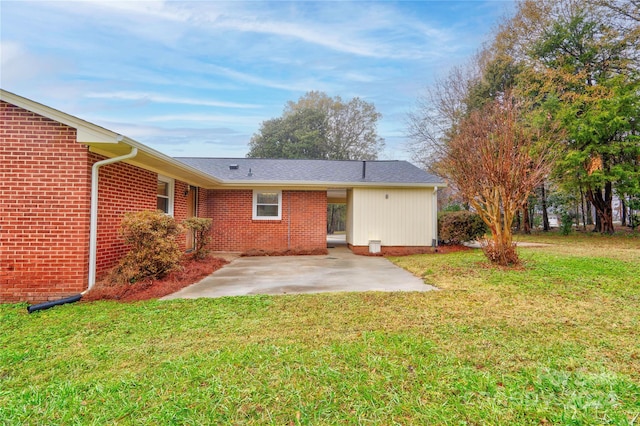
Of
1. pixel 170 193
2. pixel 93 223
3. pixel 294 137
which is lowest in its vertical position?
pixel 93 223

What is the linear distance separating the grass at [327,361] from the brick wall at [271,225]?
6700mm

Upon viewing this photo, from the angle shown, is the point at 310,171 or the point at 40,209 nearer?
the point at 40,209

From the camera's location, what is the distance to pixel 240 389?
7.84 ft

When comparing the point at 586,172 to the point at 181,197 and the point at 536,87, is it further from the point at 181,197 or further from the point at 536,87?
the point at 181,197

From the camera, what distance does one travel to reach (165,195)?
353 inches

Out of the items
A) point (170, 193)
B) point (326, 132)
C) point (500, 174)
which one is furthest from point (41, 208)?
point (326, 132)

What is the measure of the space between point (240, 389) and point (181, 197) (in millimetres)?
8441

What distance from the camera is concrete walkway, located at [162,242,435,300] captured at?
223 inches

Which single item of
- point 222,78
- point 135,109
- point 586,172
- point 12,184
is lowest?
point 12,184

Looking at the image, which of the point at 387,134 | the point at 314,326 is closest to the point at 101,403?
the point at 314,326

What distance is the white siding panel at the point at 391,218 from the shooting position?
11297 millimetres

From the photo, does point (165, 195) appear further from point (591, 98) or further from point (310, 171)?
point (591, 98)

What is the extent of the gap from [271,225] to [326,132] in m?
22.4

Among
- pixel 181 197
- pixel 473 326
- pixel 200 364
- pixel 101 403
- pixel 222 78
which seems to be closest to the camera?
pixel 101 403
